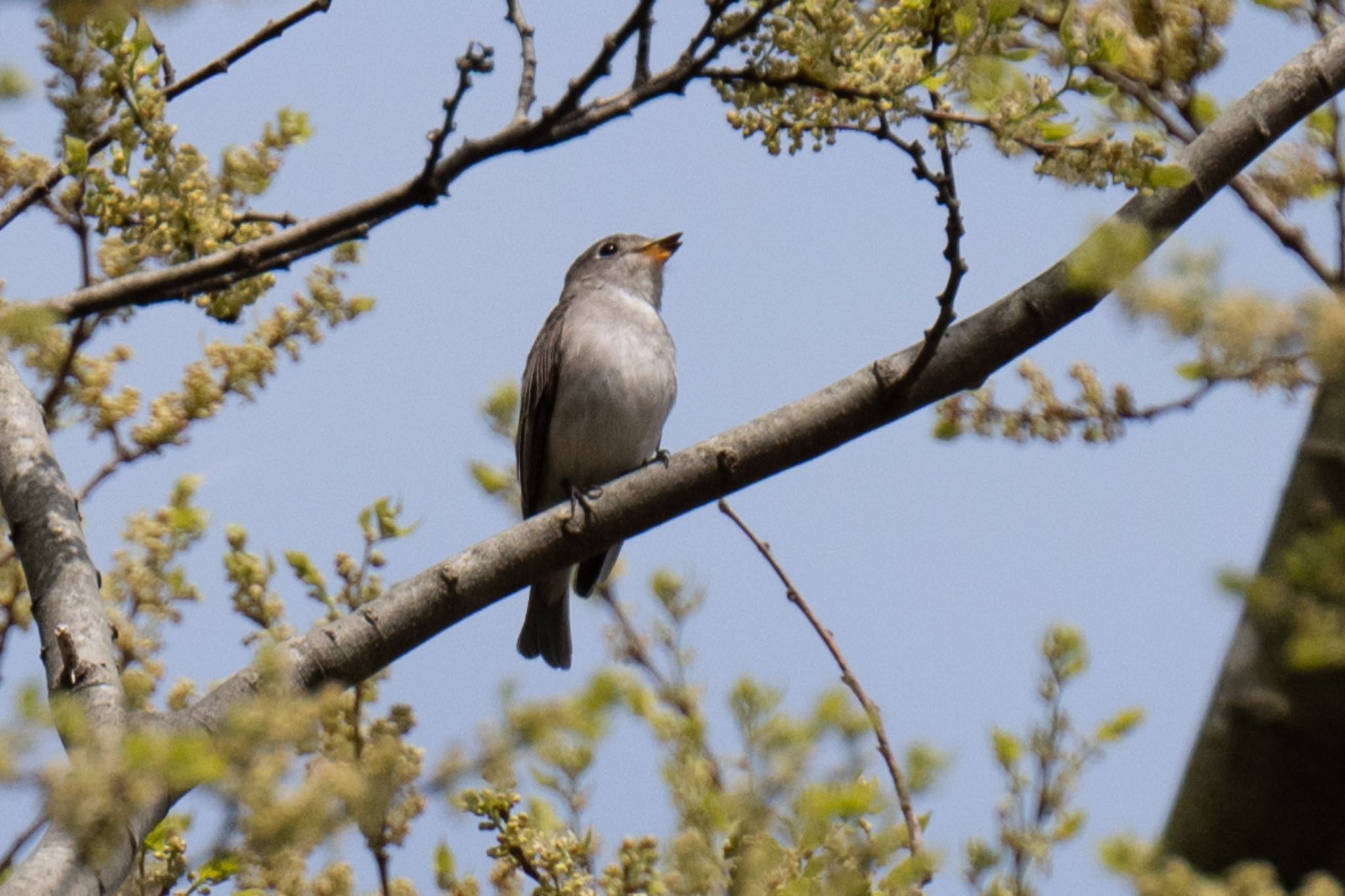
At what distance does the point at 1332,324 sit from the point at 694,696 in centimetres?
231

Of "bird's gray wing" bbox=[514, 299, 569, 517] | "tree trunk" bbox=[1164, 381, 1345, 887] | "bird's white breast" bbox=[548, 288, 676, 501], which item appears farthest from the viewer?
"bird's gray wing" bbox=[514, 299, 569, 517]

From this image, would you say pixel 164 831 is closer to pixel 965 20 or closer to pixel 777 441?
pixel 777 441

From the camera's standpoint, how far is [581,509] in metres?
3.50

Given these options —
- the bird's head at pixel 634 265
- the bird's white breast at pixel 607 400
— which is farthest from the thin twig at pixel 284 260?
the bird's head at pixel 634 265

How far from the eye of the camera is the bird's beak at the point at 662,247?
7156 mm

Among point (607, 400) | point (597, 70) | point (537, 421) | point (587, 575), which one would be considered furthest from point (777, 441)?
point (537, 421)

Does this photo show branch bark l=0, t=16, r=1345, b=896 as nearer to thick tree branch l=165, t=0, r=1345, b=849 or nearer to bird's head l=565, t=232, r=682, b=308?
thick tree branch l=165, t=0, r=1345, b=849

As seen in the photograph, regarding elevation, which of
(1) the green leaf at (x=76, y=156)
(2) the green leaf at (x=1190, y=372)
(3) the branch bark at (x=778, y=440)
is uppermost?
(1) the green leaf at (x=76, y=156)

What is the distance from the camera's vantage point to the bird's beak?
716 centimetres

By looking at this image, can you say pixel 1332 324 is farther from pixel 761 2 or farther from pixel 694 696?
pixel 694 696

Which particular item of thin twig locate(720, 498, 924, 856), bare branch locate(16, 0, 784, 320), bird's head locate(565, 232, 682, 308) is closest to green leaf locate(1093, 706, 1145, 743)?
thin twig locate(720, 498, 924, 856)

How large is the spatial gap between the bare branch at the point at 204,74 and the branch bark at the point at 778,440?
1.19 m

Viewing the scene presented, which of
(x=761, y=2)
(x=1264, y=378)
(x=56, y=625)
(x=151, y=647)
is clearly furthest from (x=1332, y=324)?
(x=151, y=647)

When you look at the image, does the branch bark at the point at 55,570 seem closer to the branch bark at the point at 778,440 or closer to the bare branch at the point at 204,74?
the branch bark at the point at 778,440
